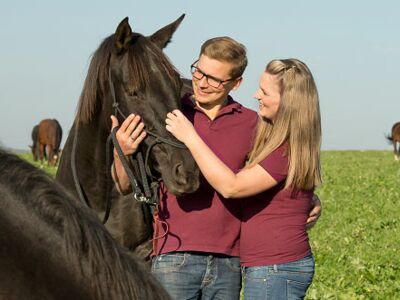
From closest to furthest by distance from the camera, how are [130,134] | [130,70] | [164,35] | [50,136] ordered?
1. [130,134]
2. [130,70]
3. [164,35]
4. [50,136]

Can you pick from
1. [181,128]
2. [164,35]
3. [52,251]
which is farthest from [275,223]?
[52,251]

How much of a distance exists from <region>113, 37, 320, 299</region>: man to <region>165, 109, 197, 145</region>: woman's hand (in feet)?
0.59

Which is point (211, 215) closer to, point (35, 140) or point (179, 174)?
point (179, 174)

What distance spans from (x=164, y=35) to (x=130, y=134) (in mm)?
906

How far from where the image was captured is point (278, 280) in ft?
13.1

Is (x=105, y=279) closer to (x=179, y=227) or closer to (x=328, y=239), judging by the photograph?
(x=179, y=227)

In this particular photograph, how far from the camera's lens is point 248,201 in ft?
13.5

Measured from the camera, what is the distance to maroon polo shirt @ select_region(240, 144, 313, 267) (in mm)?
4016

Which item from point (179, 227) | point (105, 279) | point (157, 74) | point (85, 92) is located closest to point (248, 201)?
point (179, 227)

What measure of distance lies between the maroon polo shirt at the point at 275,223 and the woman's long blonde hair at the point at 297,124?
0.05 metres

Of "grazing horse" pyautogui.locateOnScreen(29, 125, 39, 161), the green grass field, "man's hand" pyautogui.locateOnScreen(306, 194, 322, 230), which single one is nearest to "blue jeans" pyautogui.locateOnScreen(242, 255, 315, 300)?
"man's hand" pyautogui.locateOnScreen(306, 194, 322, 230)

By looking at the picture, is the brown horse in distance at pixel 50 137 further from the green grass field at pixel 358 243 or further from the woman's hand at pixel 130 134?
the woman's hand at pixel 130 134

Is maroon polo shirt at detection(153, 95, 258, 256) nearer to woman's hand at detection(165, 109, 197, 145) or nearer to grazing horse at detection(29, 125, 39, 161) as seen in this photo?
woman's hand at detection(165, 109, 197, 145)

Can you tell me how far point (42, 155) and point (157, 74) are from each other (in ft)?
105
